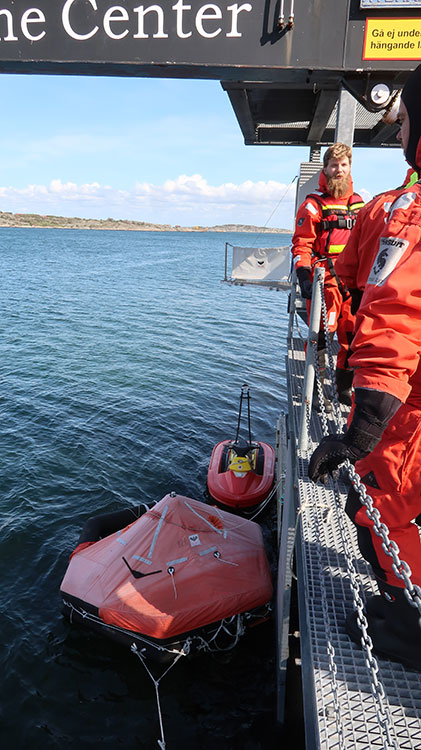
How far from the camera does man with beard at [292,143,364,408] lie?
486cm

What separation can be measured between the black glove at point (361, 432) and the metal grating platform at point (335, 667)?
2.90ft

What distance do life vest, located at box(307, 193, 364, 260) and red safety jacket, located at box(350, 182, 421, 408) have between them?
3.41 metres

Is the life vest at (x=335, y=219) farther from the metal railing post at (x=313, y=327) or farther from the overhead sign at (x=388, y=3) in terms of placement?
the overhead sign at (x=388, y=3)

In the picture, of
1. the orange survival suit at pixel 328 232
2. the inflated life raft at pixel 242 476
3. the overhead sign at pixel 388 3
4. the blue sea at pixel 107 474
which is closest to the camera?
the overhead sign at pixel 388 3

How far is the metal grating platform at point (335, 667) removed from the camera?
2207mm

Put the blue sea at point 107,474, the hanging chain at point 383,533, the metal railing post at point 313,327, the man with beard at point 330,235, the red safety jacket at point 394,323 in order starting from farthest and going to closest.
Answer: the blue sea at point 107,474 < the man with beard at point 330,235 < the metal railing post at point 313,327 < the hanging chain at point 383,533 < the red safety jacket at point 394,323

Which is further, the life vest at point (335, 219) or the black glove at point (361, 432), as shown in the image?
the life vest at point (335, 219)

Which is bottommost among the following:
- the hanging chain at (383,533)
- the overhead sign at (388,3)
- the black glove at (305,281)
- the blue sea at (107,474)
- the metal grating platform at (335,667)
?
the blue sea at (107,474)

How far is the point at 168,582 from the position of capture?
23.9 feet

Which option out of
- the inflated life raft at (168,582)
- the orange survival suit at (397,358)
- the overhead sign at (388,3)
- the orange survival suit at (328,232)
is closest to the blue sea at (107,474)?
the inflated life raft at (168,582)

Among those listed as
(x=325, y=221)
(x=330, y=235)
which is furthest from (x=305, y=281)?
(x=325, y=221)

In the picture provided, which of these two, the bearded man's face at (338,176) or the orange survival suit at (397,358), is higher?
the bearded man's face at (338,176)

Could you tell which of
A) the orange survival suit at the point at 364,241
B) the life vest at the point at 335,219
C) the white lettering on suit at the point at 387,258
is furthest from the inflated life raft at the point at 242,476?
the white lettering on suit at the point at 387,258

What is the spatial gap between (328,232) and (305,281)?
2.16 ft
